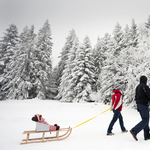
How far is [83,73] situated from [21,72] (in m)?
11.1

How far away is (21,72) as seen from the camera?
22359mm

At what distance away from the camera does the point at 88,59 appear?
73.9 feet

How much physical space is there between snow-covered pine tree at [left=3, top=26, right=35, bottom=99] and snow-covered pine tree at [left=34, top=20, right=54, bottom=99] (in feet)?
4.66

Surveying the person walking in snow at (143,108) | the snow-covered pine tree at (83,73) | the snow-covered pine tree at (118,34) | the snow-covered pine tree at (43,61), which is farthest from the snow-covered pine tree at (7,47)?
the person walking in snow at (143,108)

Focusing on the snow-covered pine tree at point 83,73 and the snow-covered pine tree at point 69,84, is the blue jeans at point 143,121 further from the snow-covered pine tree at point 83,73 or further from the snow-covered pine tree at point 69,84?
the snow-covered pine tree at point 69,84

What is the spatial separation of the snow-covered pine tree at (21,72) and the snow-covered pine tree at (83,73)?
8430 millimetres

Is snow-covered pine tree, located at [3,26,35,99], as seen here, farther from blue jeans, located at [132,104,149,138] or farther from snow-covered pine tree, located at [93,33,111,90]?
blue jeans, located at [132,104,149,138]

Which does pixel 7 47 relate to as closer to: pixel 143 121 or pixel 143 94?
pixel 143 94

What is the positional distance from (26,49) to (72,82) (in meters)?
10.3

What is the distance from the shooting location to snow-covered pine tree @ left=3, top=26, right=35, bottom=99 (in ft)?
70.4

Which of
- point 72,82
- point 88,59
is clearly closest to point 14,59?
point 72,82

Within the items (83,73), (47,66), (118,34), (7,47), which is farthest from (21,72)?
(118,34)

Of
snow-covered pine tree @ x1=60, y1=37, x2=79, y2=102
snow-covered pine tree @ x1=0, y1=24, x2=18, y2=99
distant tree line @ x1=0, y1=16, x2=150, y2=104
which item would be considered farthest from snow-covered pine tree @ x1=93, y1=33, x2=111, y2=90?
snow-covered pine tree @ x1=0, y1=24, x2=18, y2=99

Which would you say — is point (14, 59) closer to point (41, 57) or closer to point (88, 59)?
point (41, 57)
